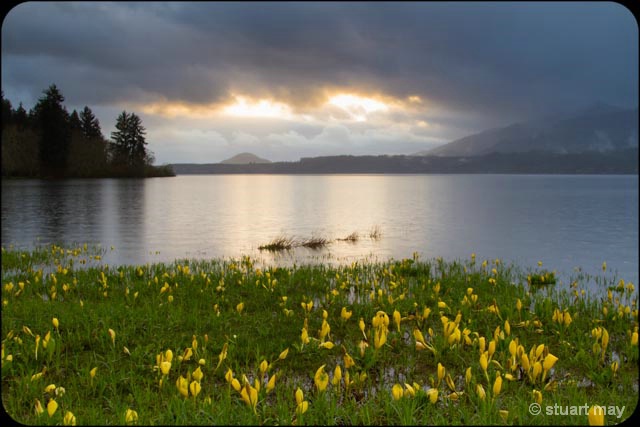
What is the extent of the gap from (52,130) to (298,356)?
101 m

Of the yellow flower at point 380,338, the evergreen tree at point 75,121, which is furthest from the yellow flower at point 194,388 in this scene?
the evergreen tree at point 75,121

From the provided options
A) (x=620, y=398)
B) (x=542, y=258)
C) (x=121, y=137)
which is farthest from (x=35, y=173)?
(x=620, y=398)

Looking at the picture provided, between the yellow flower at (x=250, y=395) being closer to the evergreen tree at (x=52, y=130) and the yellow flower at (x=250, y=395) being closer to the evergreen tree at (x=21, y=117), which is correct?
the evergreen tree at (x=52, y=130)

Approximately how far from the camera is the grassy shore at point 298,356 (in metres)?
4.33

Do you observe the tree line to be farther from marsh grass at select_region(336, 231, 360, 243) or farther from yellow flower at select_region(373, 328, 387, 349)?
yellow flower at select_region(373, 328, 387, 349)

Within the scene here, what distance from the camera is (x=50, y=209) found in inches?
1592

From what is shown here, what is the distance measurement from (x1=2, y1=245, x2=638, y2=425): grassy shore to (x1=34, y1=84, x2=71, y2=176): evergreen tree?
305 feet

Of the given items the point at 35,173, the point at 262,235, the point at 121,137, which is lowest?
the point at 262,235

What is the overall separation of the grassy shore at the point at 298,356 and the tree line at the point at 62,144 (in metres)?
81.3

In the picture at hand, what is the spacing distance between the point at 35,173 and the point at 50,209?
72015 millimetres

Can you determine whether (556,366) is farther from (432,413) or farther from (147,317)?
(147,317)

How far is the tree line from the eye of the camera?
291ft

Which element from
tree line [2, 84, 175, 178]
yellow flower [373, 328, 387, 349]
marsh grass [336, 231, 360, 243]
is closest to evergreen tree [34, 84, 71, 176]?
tree line [2, 84, 175, 178]

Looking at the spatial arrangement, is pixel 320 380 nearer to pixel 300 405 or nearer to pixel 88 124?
pixel 300 405
